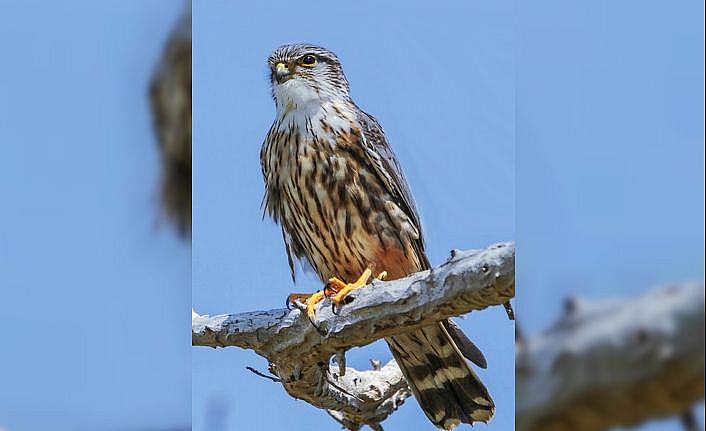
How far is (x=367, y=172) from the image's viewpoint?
95.7 inches

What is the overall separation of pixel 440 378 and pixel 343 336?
0.90 feet

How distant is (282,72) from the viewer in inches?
100

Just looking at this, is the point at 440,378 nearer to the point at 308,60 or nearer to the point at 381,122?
the point at 381,122

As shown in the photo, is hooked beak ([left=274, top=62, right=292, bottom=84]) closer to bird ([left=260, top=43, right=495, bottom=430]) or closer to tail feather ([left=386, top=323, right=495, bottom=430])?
bird ([left=260, top=43, right=495, bottom=430])

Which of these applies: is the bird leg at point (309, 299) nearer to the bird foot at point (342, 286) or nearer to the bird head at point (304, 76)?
the bird foot at point (342, 286)
